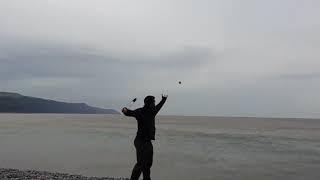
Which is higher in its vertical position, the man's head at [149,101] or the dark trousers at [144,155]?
the man's head at [149,101]

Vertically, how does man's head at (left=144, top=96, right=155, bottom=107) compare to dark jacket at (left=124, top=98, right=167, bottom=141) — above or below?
above

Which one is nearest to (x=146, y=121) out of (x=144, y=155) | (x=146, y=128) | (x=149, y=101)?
(x=146, y=128)

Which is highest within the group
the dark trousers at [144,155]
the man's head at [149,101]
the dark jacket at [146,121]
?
the man's head at [149,101]

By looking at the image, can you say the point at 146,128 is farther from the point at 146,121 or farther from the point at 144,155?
the point at 144,155

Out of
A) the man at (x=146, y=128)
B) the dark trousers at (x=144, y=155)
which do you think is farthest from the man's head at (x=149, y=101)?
the dark trousers at (x=144, y=155)

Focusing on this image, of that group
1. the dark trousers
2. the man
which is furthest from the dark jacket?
the dark trousers

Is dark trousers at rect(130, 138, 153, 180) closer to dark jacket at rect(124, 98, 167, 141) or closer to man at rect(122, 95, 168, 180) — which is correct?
man at rect(122, 95, 168, 180)

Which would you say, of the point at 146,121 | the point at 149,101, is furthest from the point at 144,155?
the point at 149,101

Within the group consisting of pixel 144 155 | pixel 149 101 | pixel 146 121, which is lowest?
pixel 144 155

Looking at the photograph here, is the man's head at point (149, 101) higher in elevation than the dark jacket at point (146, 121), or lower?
higher

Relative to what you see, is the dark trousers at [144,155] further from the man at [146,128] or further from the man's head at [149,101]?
the man's head at [149,101]

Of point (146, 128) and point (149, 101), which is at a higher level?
point (149, 101)

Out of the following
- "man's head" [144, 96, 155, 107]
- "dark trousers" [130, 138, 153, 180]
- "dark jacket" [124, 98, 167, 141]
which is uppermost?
"man's head" [144, 96, 155, 107]

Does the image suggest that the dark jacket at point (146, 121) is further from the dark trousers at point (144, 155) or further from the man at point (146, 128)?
the dark trousers at point (144, 155)
